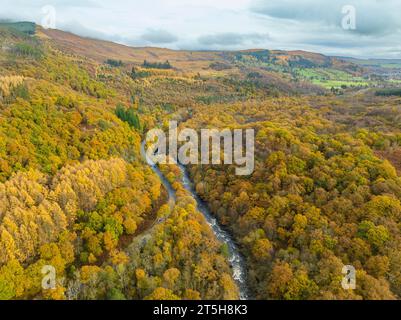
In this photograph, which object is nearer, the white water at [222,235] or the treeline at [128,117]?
the white water at [222,235]

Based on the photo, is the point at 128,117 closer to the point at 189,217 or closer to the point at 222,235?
the point at 189,217

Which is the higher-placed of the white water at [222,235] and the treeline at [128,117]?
the treeline at [128,117]

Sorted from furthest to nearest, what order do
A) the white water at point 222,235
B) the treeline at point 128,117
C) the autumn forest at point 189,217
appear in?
the treeline at point 128,117
the white water at point 222,235
the autumn forest at point 189,217

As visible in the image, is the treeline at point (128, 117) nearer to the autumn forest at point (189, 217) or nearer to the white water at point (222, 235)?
the autumn forest at point (189, 217)

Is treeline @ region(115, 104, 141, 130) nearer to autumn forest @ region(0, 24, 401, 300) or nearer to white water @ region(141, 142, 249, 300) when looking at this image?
autumn forest @ region(0, 24, 401, 300)

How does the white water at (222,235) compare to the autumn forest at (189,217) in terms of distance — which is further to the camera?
the white water at (222,235)

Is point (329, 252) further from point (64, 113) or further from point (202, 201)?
point (64, 113)

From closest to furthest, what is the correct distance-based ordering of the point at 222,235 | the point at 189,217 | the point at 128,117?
the point at 189,217 < the point at 222,235 < the point at 128,117

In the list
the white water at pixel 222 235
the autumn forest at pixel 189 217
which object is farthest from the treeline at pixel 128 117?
the white water at pixel 222 235

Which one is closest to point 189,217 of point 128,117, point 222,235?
point 222,235

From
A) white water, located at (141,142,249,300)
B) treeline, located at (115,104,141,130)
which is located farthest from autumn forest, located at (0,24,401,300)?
treeline, located at (115,104,141,130)

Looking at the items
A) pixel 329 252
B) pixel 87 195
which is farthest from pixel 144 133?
pixel 329 252

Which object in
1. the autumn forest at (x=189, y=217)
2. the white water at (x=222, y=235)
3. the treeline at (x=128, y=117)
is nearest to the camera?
the autumn forest at (x=189, y=217)
